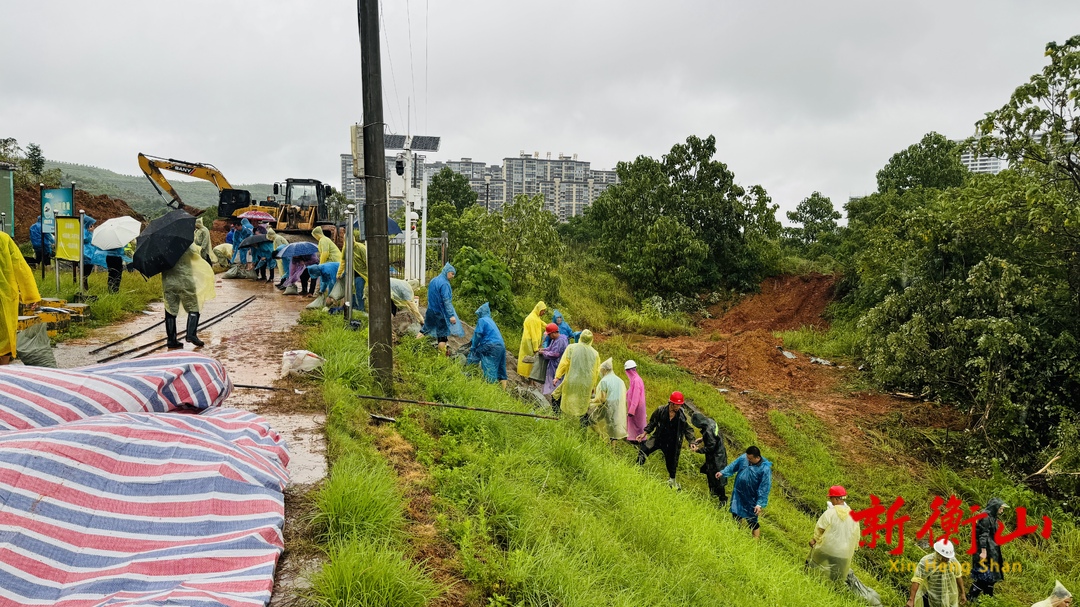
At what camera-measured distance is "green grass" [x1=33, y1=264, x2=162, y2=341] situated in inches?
330

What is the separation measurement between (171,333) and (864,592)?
297 inches

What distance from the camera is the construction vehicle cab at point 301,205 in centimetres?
1730

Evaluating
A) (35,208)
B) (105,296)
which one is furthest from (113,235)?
(35,208)

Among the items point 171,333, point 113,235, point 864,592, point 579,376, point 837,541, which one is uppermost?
point 113,235

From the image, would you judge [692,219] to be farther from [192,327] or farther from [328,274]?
[192,327]

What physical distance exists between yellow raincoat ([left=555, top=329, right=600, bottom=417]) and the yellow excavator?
11892 millimetres

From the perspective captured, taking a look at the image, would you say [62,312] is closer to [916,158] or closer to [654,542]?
[654,542]

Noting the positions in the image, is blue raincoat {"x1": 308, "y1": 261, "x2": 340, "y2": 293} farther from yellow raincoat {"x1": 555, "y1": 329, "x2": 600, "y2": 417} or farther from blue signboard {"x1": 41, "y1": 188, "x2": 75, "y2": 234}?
yellow raincoat {"x1": 555, "y1": 329, "x2": 600, "y2": 417}

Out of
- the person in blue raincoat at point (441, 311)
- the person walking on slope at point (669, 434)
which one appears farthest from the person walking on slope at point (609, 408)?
the person in blue raincoat at point (441, 311)

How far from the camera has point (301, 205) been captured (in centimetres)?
1894

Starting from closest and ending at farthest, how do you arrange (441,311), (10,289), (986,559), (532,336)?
(10,289)
(986,559)
(441,311)
(532,336)

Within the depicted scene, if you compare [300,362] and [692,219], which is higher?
[692,219]

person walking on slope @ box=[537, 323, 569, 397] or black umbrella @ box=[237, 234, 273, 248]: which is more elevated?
black umbrella @ box=[237, 234, 273, 248]

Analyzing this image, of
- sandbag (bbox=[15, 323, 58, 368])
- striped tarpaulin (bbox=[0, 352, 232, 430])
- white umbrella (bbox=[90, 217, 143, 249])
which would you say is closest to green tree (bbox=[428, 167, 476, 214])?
white umbrella (bbox=[90, 217, 143, 249])
